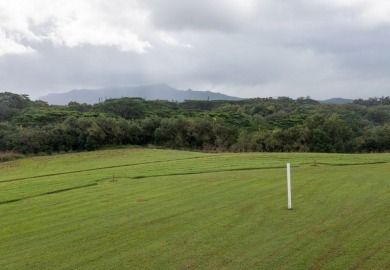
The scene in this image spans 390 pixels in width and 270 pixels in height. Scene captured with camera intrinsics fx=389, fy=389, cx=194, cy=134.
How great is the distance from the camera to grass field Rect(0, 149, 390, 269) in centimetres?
798

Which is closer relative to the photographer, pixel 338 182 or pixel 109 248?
pixel 109 248

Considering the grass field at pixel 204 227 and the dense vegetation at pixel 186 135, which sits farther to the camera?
the dense vegetation at pixel 186 135

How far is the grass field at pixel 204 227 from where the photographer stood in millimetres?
7984

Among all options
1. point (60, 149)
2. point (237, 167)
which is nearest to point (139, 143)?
point (60, 149)

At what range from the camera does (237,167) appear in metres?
29.0

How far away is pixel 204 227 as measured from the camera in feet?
34.5

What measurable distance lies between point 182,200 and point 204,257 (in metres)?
6.78

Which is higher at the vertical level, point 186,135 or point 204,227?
point 186,135

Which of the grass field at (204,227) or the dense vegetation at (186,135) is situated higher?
the dense vegetation at (186,135)

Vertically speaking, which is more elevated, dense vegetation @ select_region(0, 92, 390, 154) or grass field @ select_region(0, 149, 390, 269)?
dense vegetation @ select_region(0, 92, 390, 154)

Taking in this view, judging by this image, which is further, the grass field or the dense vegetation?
the dense vegetation

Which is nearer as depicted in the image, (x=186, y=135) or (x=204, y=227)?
(x=204, y=227)

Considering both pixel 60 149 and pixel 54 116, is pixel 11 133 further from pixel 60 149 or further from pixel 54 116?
pixel 54 116

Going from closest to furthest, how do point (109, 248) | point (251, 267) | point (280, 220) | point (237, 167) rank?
point (251, 267), point (109, 248), point (280, 220), point (237, 167)
